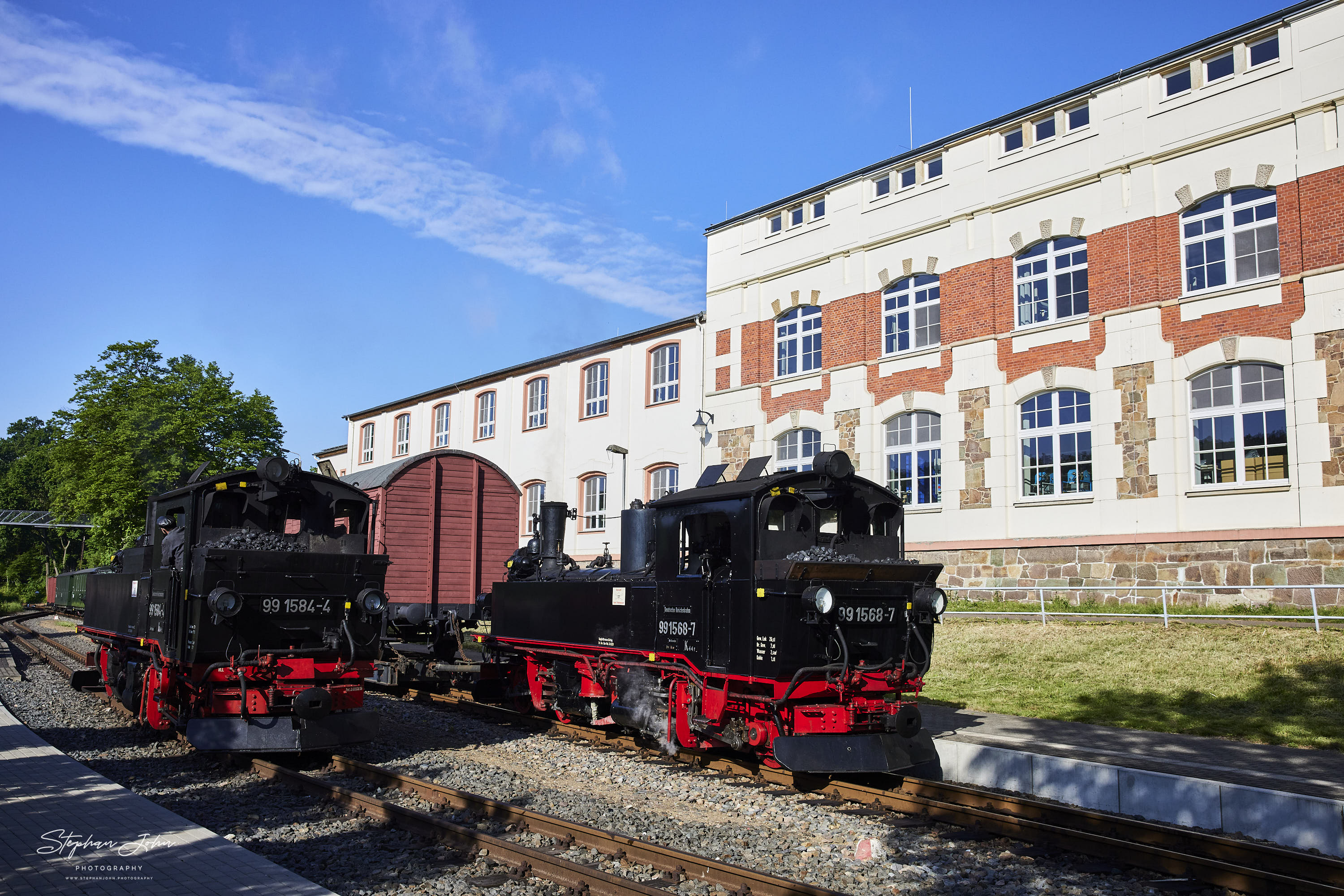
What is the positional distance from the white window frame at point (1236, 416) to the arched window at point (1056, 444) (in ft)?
6.35

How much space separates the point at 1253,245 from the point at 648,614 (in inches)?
550

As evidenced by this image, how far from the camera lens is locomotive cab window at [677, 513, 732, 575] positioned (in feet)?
31.1

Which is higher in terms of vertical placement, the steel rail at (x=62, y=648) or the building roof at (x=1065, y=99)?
the building roof at (x=1065, y=99)

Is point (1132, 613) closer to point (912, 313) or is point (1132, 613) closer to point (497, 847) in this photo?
point (912, 313)

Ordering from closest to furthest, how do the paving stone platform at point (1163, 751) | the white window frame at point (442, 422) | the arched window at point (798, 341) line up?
the paving stone platform at point (1163, 751), the arched window at point (798, 341), the white window frame at point (442, 422)

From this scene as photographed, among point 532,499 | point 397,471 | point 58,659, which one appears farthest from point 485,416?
point 397,471

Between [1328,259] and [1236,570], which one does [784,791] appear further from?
→ [1328,259]

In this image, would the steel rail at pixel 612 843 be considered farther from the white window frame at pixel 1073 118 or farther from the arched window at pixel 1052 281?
the white window frame at pixel 1073 118

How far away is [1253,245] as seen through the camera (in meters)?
17.1

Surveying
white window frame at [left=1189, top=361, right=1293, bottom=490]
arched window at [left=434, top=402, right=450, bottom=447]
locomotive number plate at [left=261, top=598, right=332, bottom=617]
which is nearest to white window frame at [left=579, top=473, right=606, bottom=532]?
arched window at [left=434, top=402, right=450, bottom=447]

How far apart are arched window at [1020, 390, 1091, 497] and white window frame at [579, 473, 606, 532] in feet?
43.0

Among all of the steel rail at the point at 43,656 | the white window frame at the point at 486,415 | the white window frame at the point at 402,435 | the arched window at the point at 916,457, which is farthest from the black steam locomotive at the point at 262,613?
the white window frame at the point at 402,435

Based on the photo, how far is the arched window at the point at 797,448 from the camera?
78.0ft

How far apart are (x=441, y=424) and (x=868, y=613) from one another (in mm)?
29490
